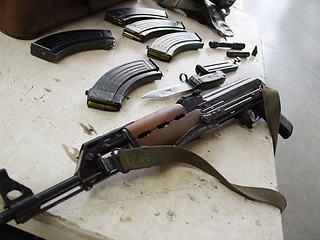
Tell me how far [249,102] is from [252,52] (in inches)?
32.9

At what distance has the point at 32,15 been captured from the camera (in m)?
1.67

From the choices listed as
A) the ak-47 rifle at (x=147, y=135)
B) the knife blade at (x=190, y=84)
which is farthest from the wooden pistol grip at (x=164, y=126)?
the knife blade at (x=190, y=84)

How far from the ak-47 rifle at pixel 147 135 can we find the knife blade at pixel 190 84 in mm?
172

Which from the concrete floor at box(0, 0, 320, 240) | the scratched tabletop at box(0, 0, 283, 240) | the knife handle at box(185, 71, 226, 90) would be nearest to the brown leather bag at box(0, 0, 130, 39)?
the scratched tabletop at box(0, 0, 283, 240)

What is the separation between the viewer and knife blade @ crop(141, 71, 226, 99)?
1589 mm

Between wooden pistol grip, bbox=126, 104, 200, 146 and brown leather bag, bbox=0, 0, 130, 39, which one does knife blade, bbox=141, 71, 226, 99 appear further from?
brown leather bag, bbox=0, 0, 130, 39

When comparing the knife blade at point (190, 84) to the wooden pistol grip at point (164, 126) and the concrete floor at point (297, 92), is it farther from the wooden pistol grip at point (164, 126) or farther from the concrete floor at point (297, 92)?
the concrete floor at point (297, 92)

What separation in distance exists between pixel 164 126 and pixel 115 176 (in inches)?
11.6

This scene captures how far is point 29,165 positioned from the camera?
1108 mm

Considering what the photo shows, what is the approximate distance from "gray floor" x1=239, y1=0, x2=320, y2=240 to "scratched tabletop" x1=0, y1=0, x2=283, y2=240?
1108mm

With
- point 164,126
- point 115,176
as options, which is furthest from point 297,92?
point 115,176

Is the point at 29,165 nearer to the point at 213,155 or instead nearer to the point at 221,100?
the point at 213,155

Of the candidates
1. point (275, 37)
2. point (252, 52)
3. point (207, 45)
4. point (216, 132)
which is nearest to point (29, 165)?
point (216, 132)

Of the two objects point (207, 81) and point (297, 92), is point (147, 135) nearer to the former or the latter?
point (207, 81)
